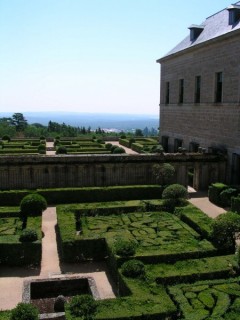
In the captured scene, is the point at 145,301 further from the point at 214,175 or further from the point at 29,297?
the point at 214,175

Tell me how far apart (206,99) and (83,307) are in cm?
2014

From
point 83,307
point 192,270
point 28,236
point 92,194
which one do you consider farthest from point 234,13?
point 83,307

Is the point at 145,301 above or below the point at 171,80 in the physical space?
below

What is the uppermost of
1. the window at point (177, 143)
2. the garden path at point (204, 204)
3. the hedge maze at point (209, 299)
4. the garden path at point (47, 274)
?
the window at point (177, 143)

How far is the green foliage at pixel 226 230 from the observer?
530 inches

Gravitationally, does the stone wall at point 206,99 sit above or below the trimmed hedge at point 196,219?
above

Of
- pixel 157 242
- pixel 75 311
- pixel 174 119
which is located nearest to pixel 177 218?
pixel 157 242

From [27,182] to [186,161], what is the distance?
30.4ft

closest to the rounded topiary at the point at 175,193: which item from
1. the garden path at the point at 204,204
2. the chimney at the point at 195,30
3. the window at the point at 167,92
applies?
the garden path at the point at 204,204

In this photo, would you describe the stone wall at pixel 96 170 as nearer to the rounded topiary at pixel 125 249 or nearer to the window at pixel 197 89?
the window at pixel 197 89

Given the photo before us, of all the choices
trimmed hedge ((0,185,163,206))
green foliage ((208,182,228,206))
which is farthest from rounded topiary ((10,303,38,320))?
green foliage ((208,182,228,206))

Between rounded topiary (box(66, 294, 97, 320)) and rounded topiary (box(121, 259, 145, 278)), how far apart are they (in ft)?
6.55

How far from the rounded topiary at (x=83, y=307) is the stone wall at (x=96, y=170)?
1318 cm

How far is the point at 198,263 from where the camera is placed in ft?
40.7
